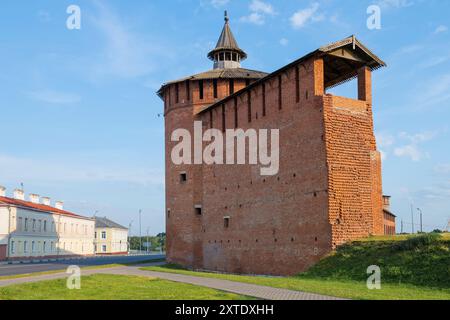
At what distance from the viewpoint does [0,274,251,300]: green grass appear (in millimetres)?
11618

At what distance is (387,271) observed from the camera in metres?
15.3

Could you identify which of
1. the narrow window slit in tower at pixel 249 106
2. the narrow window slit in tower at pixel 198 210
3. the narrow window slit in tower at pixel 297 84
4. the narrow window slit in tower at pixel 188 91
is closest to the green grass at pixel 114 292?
the narrow window slit in tower at pixel 297 84

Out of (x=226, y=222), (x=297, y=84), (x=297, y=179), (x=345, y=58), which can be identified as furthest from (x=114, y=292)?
(x=226, y=222)

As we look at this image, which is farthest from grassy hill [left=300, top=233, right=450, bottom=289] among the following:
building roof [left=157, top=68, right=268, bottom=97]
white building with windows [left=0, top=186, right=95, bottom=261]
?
white building with windows [left=0, top=186, right=95, bottom=261]

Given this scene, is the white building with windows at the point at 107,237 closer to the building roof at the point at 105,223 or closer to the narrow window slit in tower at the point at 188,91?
the building roof at the point at 105,223

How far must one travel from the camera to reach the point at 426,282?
1371cm

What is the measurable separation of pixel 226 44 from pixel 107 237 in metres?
48.7

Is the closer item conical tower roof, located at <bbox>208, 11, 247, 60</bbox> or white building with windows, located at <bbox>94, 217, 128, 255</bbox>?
conical tower roof, located at <bbox>208, 11, 247, 60</bbox>

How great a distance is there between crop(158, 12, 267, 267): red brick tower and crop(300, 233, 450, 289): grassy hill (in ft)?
44.1

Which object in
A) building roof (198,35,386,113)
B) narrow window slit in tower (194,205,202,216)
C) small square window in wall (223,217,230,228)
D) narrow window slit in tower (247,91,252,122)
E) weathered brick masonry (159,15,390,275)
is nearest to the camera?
weathered brick masonry (159,15,390,275)

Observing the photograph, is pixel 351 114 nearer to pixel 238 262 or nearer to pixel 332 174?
pixel 332 174

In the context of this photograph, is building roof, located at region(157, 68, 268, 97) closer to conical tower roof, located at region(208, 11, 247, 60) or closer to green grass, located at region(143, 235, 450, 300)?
conical tower roof, located at region(208, 11, 247, 60)

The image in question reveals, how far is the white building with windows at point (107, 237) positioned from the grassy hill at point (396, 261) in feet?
206
